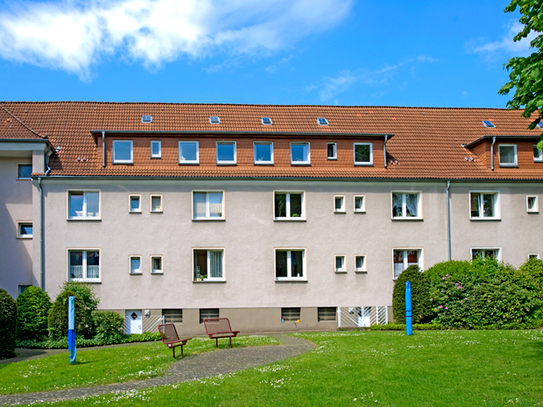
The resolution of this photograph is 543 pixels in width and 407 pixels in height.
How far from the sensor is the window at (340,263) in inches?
949

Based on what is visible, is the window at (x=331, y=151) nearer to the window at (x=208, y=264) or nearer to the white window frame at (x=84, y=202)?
the window at (x=208, y=264)

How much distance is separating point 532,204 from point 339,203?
9735 mm

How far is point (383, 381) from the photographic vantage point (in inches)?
422

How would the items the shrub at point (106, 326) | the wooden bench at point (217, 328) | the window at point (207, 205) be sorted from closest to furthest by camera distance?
the wooden bench at point (217, 328)
the shrub at point (106, 326)
the window at point (207, 205)

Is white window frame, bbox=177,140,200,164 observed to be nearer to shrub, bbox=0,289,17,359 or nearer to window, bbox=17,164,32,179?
window, bbox=17,164,32,179

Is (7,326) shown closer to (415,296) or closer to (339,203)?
(339,203)

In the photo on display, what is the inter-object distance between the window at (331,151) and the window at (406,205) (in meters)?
3.41

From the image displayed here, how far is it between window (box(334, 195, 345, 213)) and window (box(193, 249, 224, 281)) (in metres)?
5.74

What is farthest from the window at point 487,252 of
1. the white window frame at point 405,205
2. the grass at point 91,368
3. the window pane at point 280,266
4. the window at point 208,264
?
the grass at point 91,368

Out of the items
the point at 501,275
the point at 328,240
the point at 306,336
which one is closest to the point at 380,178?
the point at 328,240

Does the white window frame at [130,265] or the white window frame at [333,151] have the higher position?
the white window frame at [333,151]

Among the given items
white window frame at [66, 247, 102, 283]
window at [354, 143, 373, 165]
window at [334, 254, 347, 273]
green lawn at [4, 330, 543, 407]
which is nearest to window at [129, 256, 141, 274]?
white window frame at [66, 247, 102, 283]

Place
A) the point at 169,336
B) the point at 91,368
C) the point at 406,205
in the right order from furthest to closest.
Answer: the point at 406,205 < the point at 169,336 < the point at 91,368

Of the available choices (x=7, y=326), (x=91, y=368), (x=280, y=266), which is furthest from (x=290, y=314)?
(x=7, y=326)
